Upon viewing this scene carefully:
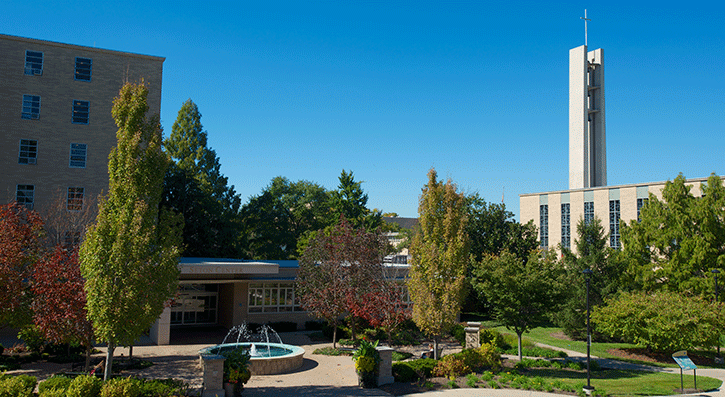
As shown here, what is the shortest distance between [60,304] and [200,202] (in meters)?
31.5

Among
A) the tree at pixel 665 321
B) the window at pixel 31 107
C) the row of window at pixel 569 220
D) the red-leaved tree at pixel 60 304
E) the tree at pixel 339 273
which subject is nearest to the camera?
the red-leaved tree at pixel 60 304

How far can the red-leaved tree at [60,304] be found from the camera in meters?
15.0

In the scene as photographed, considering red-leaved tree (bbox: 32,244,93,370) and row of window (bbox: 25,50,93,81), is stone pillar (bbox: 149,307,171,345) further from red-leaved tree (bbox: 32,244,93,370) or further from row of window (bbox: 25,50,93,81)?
row of window (bbox: 25,50,93,81)

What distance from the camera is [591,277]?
31.1 metres

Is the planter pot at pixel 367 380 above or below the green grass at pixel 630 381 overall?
above

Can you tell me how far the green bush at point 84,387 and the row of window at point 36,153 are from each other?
28019 mm

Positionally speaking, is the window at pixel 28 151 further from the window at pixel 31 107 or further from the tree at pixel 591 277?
the tree at pixel 591 277

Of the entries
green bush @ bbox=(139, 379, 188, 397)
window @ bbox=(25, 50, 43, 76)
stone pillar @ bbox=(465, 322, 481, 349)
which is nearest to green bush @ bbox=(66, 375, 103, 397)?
green bush @ bbox=(139, 379, 188, 397)

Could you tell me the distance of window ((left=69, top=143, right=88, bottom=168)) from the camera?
120 ft

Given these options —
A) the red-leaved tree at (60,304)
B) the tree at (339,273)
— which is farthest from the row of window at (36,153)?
the red-leaved tree at (60,304)

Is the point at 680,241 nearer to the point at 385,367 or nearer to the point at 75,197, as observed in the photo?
the point at 385,367

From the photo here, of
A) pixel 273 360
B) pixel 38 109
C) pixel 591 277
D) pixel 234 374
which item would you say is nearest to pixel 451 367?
pixel 273 360

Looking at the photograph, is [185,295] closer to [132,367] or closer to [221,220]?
[132,367]

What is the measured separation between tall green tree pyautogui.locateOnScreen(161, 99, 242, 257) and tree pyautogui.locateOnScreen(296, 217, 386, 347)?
65.8 feet
